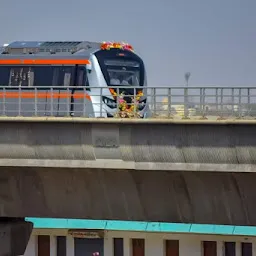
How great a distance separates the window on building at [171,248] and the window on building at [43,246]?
568 centimetres

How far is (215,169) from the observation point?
77.5ft

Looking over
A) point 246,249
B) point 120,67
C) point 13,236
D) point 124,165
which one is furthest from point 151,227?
point 124,165

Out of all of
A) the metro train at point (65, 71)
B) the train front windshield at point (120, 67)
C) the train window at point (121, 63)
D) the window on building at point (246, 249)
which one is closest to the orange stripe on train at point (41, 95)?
the metro train at point (65, 71)

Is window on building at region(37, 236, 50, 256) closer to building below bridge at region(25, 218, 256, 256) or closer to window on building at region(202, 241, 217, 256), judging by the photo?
building below bridge at region(25, 218, 256, 256)

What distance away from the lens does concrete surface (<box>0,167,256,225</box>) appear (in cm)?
2470

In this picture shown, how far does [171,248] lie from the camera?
132ft

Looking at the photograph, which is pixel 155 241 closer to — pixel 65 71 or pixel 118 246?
pixel 118 246

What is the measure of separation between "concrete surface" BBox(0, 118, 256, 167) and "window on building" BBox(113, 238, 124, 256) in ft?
52.6

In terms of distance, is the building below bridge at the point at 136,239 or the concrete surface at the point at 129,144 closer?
the concrete surface at the point at 129,144

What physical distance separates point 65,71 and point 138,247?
11340 millimetres

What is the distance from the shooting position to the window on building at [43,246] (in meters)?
41.7

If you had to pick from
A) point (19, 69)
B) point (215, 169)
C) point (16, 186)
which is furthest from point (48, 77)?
point (215, 169)

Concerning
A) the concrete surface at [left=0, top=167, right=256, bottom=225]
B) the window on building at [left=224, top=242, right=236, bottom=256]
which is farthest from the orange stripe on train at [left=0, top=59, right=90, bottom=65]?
the window on building at [left=224, top=242, right=236, bottom=256]

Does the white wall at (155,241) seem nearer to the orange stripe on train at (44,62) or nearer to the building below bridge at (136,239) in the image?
the building below bridge at (136,239)
